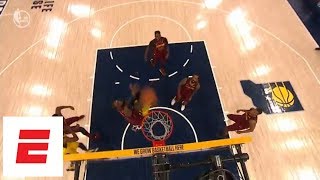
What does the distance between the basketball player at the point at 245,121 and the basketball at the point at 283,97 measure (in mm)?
1678

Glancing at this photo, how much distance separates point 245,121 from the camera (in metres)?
7.23

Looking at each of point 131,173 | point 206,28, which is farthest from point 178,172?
point 206,28

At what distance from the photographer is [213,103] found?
28.0 ft

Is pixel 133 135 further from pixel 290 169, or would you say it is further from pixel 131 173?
pixel 290 169

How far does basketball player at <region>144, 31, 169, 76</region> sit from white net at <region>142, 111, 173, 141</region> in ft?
5.13

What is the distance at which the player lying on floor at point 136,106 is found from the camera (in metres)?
7.43

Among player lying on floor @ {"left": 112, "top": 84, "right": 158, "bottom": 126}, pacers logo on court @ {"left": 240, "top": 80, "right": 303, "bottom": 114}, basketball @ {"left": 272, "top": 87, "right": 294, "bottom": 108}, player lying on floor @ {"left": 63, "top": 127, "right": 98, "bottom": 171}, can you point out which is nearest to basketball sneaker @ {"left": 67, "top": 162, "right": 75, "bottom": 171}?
player lying on floor @ {"left": 63, "top": 127, "right": 98, "bottom": 171}

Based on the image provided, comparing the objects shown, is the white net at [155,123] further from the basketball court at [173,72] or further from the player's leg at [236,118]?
the player's leg at [236,118]

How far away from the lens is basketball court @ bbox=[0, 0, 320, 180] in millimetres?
7719

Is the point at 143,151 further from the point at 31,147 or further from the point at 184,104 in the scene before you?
the point at 31,147

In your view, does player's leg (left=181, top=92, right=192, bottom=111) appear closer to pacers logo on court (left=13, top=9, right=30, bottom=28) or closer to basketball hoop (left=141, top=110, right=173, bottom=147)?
basketball hoop (left=141, top=110, right=173, bottom=147)

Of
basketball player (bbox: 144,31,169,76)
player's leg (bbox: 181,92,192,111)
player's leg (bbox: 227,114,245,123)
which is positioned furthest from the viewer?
basketball player (bbox: 144,31,169,76)

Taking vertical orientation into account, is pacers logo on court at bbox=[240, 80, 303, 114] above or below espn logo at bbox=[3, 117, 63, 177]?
above

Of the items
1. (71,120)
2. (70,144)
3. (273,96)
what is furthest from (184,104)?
(70,144)
